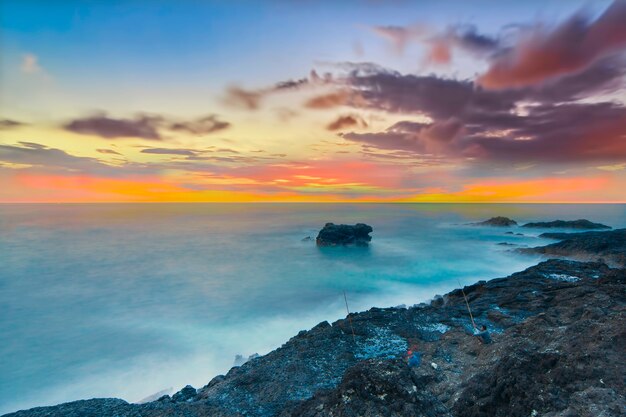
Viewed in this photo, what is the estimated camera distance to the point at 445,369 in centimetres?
1118

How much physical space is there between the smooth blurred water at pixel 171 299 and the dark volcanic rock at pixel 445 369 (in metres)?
7.52

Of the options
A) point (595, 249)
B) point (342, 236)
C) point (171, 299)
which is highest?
point (595, 249)

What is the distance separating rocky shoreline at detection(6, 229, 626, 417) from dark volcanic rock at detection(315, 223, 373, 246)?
4303 centimetres

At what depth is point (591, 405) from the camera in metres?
7.26

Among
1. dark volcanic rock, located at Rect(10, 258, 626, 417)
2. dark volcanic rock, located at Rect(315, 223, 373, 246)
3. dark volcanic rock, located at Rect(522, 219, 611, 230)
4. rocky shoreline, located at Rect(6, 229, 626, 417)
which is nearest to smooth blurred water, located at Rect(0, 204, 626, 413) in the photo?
dark volcanic rock, located at Rect(315, 223, 373, 246)

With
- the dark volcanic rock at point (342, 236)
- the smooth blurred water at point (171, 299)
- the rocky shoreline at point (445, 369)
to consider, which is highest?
the rocky shoreline at point (445, 369)

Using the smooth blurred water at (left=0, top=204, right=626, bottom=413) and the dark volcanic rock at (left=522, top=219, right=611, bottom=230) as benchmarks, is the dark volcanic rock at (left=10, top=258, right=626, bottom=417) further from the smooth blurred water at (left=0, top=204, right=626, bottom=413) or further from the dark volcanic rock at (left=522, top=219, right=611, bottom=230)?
the dark volcanic rock at (left=522, top=219, right=611, bottom=230)

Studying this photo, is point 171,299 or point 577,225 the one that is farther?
point 577,225

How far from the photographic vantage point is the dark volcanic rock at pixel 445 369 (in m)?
7.74

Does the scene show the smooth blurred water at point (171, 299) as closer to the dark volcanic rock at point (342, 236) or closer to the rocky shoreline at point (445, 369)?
the dark volcanic rock at point (342, 236)

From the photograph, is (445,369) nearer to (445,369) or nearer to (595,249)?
(445,369)

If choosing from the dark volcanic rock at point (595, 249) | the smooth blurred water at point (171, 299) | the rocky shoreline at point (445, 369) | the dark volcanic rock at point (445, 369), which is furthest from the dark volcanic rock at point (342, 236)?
the dark volcanic rock at point (445, 369)

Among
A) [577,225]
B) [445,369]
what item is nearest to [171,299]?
[445,369]

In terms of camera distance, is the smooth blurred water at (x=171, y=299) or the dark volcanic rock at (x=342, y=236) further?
the dark volcanic rock at (x=342, y=236)
